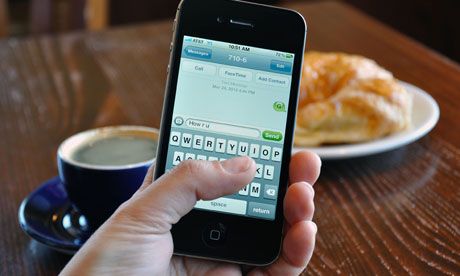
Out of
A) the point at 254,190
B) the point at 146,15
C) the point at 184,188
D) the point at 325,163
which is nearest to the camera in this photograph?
the point at 184,188

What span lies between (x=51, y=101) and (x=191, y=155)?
498 millimetres

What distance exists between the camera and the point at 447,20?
228 cm

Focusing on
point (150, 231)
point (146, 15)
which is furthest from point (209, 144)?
point (146, 15)

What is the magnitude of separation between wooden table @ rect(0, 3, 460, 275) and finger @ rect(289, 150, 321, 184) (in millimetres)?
96

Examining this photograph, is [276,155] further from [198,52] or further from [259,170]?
[198,52]

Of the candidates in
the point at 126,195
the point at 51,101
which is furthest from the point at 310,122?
the point at 51,101

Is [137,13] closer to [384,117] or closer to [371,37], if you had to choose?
[371,37]

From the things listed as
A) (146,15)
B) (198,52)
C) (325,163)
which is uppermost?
(198,52)

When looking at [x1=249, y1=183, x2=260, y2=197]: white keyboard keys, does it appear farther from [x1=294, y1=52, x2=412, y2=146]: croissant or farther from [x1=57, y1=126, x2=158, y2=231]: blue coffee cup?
[x1=294, y1=52, x2=412, y2=146]: croissant

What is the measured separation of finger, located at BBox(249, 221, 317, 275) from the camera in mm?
583

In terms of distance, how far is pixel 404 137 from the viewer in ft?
2.84

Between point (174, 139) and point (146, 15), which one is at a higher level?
point (174, 139)

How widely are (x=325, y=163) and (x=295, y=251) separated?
0.29 m

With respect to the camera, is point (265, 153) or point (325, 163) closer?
point (265, 153)
